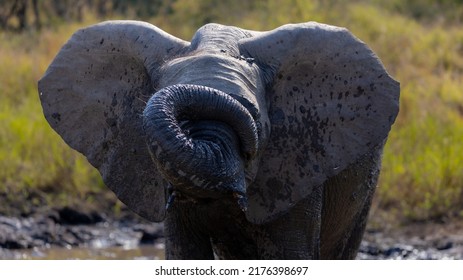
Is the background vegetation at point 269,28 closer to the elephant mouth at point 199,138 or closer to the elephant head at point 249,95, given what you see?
the elephant head at point 249,95

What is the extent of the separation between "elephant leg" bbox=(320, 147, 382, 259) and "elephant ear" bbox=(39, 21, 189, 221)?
0.92 m

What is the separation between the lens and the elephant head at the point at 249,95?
576cm

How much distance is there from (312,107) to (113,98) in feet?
2.98

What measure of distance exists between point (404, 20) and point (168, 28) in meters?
3.68

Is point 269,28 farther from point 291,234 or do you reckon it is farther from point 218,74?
point 218,74

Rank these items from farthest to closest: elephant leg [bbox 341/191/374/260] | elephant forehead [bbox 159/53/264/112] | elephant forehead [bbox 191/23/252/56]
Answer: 1. elephant leg [bbox 341/191/374/260]
2. elephant forehead [bbox 191/23/252/56]
3. elephant forehead [bbox 159/53/264/112]

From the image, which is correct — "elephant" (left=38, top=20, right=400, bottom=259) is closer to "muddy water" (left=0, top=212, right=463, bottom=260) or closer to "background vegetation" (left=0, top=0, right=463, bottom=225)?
"muddy water" (left=0, top=212, right=463, bottom=260)

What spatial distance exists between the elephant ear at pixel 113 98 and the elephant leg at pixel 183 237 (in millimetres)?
96

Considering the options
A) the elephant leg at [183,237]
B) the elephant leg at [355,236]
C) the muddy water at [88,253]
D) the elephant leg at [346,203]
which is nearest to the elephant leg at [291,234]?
the elephant leg at [183,237]

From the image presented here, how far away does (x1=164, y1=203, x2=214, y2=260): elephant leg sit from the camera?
611 centimetres

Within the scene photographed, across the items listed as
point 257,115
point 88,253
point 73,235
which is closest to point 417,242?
point 88,253

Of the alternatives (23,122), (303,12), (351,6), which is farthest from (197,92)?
(351,6)

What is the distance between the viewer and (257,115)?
5.49m

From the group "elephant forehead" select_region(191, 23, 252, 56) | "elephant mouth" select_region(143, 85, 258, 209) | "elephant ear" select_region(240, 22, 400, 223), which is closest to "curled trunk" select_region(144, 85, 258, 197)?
"elephant mouth" select_region(143, 85, 258, 209)
